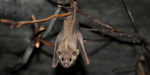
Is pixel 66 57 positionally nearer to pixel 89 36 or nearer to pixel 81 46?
pixel 81 46

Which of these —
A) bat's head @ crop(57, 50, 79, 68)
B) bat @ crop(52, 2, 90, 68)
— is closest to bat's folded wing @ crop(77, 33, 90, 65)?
bat @ crop(52, 2, 90, 68)

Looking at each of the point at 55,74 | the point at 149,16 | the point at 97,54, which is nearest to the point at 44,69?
the point at 55,74

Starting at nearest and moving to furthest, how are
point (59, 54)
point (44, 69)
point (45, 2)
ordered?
point (59, 54) < point (45, 2) < point (44, 69)

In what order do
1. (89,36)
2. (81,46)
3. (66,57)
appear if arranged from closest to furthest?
(66,57) → (81,46) → (89,36)

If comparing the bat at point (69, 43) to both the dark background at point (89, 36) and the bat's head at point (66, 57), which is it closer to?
the bat's head at point (66, 57)

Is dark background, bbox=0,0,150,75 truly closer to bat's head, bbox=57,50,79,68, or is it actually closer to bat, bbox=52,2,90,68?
bat, bbox=52,2,90,68

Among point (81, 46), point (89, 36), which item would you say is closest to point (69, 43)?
point (81, 46)

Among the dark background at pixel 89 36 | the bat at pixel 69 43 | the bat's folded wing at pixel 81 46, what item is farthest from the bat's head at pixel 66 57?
the dark background at pixel 89 36

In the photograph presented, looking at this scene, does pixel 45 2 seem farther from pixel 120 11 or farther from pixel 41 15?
pixel 120 11
